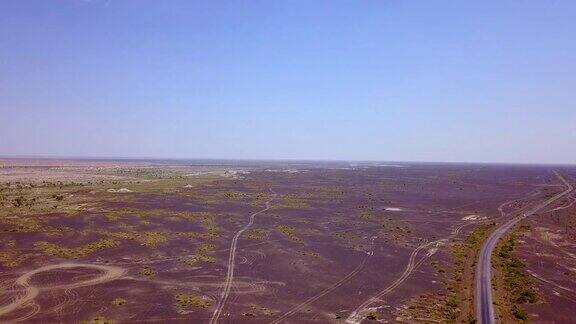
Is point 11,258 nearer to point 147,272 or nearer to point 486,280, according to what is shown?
point 147,272

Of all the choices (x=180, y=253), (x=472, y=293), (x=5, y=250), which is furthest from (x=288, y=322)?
(x=5, y=250)

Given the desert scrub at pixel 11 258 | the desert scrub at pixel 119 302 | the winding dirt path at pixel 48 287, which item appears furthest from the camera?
the desert scrub at pixel 11 258

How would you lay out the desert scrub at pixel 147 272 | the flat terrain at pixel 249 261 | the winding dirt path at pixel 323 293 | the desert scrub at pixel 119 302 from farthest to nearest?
the desert scrub at pixel 147 272
the desert scrub at pixel 119 302
the flat terrain at pixel 249 261
the winding dirt path at pixel 323 293

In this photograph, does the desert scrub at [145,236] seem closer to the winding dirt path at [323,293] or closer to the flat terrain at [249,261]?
the flat terrain at [249,261]

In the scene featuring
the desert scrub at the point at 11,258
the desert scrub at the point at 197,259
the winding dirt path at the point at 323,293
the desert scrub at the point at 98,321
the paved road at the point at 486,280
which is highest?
the desert scrub at the point at 11,258

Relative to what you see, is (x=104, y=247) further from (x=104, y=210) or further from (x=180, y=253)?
(x=104, y=210)

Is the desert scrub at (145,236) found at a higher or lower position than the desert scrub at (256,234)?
higher

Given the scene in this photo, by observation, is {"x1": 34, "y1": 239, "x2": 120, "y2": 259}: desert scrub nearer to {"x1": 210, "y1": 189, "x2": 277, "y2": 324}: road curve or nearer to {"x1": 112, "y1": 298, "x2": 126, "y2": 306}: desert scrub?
{"x1": 210, "y1": 189, "x2": 277, "y2": 324}: road curve

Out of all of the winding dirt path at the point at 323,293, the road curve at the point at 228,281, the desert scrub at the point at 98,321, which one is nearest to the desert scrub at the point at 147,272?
the road curve at the point at 228,281
